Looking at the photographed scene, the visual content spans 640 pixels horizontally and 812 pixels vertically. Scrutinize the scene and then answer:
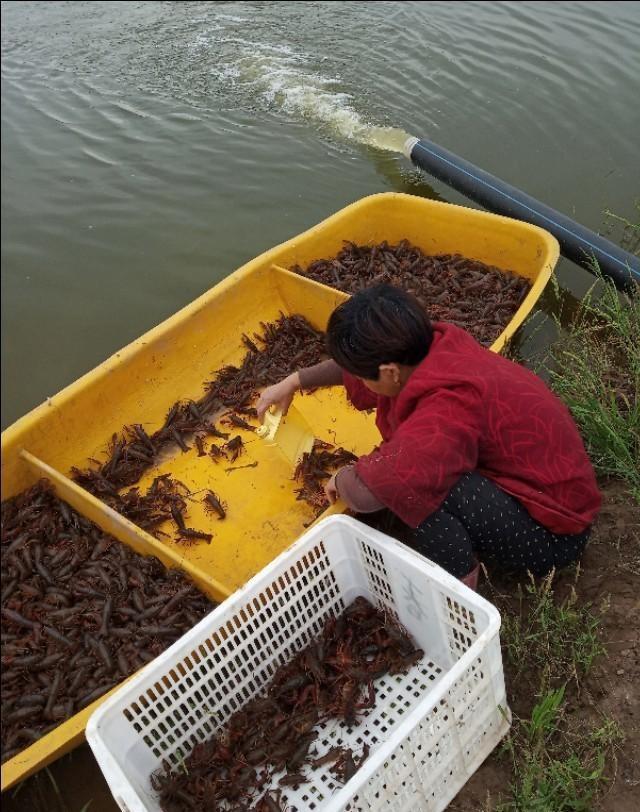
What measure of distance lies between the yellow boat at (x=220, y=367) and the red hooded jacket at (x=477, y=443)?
0.72m

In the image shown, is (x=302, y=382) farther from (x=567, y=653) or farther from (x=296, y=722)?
(x=567, y=653)

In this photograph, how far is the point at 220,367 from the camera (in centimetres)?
530

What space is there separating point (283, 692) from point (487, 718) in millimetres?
967

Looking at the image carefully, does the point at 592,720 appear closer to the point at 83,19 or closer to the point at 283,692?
the point at 283,692

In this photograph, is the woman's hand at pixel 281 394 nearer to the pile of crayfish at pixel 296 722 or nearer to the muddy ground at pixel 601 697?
the pile of crayfish at pixel 296 722

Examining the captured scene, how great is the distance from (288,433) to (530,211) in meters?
3.21

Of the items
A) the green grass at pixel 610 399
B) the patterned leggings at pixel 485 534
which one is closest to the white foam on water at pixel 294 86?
the green grass at pixel 610 399

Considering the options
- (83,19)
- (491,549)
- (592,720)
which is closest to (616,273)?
(491,549)

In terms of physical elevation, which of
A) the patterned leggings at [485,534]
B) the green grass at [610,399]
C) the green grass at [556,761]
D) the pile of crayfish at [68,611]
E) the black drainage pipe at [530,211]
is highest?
the black drainage pipe at [530,211]

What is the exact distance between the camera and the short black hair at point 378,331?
3.02 metres

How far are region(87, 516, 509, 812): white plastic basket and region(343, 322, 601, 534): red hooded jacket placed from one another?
0.31m

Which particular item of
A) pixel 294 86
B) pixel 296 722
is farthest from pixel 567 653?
pixel 294 86

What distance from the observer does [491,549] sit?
3.33 m

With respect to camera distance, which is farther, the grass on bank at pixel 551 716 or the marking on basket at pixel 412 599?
the marking on basket at pixel 412 599
